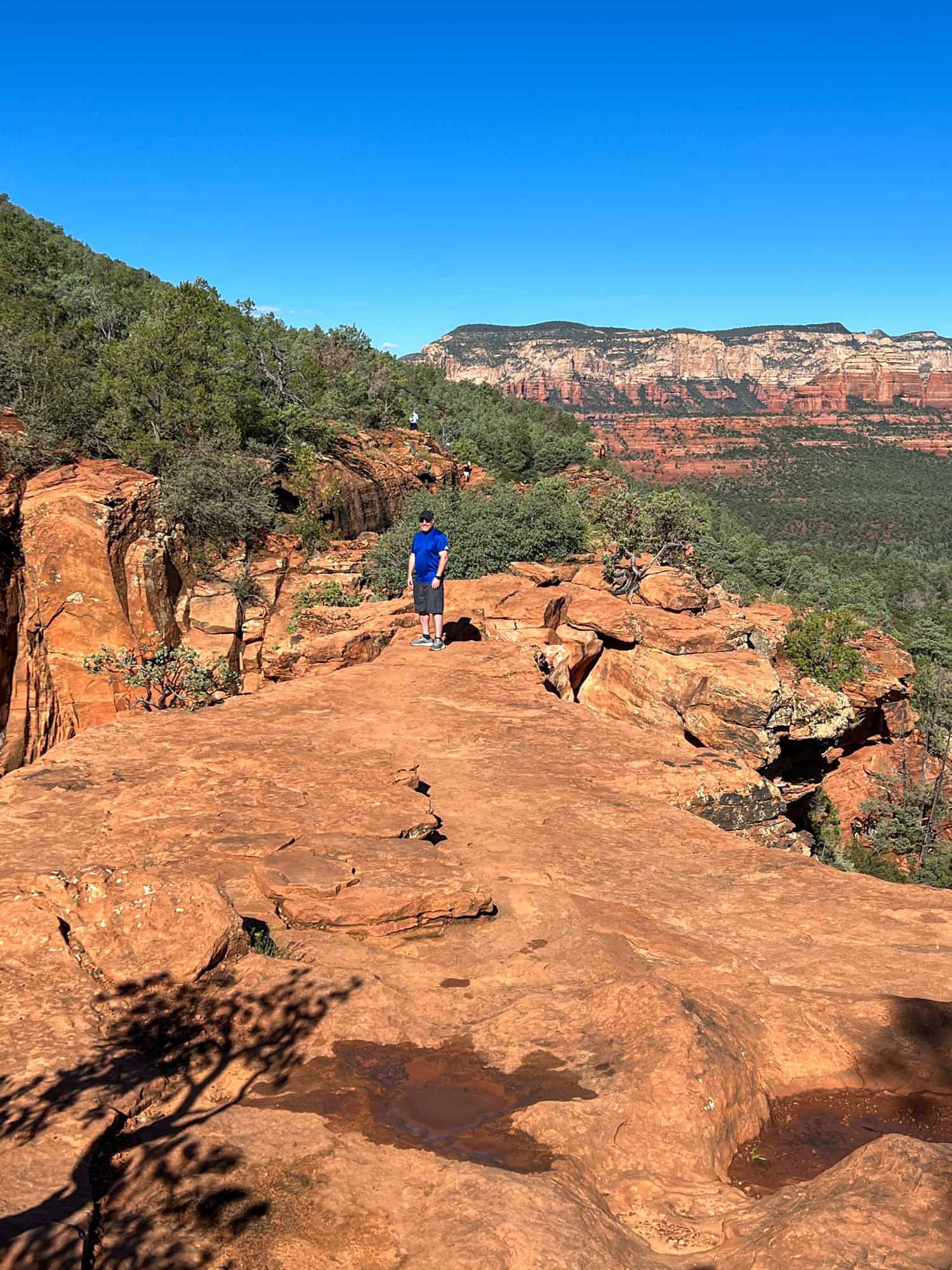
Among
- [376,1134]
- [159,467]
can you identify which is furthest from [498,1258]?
[159,467]

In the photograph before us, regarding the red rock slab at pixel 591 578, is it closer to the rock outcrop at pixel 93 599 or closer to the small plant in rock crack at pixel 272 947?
the rock outcrop at pixel 93 599

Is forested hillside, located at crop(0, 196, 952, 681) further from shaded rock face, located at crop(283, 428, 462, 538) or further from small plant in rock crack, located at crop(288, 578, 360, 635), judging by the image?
small plant in rock crack, located at crop(288, 578, 360, 635)

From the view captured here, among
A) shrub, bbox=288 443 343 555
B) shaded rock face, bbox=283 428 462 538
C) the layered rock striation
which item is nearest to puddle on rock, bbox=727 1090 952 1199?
shrub, bbox=288 443 343 555

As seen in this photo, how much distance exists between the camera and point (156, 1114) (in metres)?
3.56

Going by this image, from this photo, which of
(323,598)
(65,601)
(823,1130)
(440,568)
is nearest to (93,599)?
(65,601)

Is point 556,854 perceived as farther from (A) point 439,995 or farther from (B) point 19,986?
(B) point 19,986

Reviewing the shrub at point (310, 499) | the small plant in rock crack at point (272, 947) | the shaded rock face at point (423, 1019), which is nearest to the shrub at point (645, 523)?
the shrub at point (310, 499)

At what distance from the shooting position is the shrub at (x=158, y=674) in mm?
12469

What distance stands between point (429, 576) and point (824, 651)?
13870mm

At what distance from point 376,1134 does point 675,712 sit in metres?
10.3

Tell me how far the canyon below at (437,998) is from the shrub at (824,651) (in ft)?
43.4

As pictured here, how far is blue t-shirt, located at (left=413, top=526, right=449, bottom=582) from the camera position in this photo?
11797 millimetres

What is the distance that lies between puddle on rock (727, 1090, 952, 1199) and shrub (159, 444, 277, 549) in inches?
546

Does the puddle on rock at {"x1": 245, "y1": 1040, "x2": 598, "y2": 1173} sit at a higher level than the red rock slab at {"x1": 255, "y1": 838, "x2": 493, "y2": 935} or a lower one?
lower
